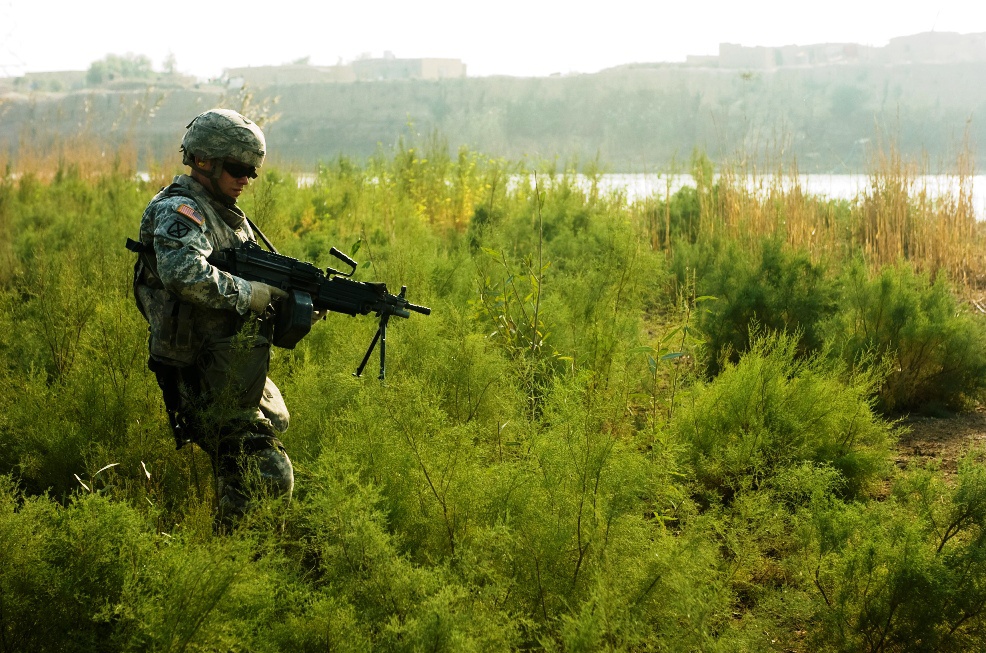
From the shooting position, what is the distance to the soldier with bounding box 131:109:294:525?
9.35ft

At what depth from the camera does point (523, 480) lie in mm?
2826

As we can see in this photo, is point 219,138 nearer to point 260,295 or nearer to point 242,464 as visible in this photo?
point 260,295

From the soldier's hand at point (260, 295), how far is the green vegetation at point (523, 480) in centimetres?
48

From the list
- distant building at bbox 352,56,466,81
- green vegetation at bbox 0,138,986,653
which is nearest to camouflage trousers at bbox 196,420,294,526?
green vegetation at bbox 0,138,986,653

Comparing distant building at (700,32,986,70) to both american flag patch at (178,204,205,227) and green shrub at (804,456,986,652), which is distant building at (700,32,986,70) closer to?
green shrub at (804,456,986,652)

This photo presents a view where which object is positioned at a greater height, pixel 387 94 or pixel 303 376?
pixel 387 94

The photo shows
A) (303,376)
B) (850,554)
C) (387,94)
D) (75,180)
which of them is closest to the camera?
(850,554)

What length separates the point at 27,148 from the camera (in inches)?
525

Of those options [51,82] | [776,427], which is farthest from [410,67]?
[776,427]

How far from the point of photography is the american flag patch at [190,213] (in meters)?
2.88

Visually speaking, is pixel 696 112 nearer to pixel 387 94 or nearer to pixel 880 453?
pixel 387 94

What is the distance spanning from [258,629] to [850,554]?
1669mm

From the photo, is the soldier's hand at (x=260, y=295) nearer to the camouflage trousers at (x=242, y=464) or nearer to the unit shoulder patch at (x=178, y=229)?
the unit shoulder patch at (x=178, y=229)

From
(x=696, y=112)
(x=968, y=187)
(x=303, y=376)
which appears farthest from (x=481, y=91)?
(x=303, y=376)
